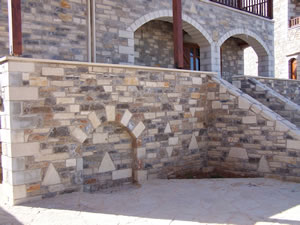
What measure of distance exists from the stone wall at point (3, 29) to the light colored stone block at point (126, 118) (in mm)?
3358

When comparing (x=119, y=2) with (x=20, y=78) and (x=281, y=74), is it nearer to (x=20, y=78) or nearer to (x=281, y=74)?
(x=20, y=78)

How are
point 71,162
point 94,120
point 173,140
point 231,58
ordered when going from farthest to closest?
point 231,58 < point 173,140 < point 94,120 < point 71,162

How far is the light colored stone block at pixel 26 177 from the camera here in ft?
15.0

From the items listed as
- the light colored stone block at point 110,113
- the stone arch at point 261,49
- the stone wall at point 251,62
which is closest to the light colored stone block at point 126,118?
the light colored stone block at point 110,113

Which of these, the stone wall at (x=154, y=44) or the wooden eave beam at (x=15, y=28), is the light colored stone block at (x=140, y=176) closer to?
the wooden eave beam at (x=15, y=28)

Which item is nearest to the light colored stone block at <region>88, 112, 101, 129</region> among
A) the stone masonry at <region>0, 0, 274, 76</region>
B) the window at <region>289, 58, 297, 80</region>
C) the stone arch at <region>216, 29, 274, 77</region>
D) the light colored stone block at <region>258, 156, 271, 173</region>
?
the stone masonry at <region>0, 0, 274, 76</region>

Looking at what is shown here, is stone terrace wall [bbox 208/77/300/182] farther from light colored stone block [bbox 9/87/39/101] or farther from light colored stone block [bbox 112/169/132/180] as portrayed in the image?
light colored stone block [bbox 9/87/39/101]

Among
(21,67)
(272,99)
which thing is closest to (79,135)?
(21,67)

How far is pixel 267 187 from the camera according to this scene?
5496 millimetres

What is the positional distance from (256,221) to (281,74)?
51.1ft

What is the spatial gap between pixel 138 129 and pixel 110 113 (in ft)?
2.40

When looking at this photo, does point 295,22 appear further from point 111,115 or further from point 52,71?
point 52,71

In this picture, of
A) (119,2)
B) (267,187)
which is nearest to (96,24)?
(119,2)

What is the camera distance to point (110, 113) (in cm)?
554
